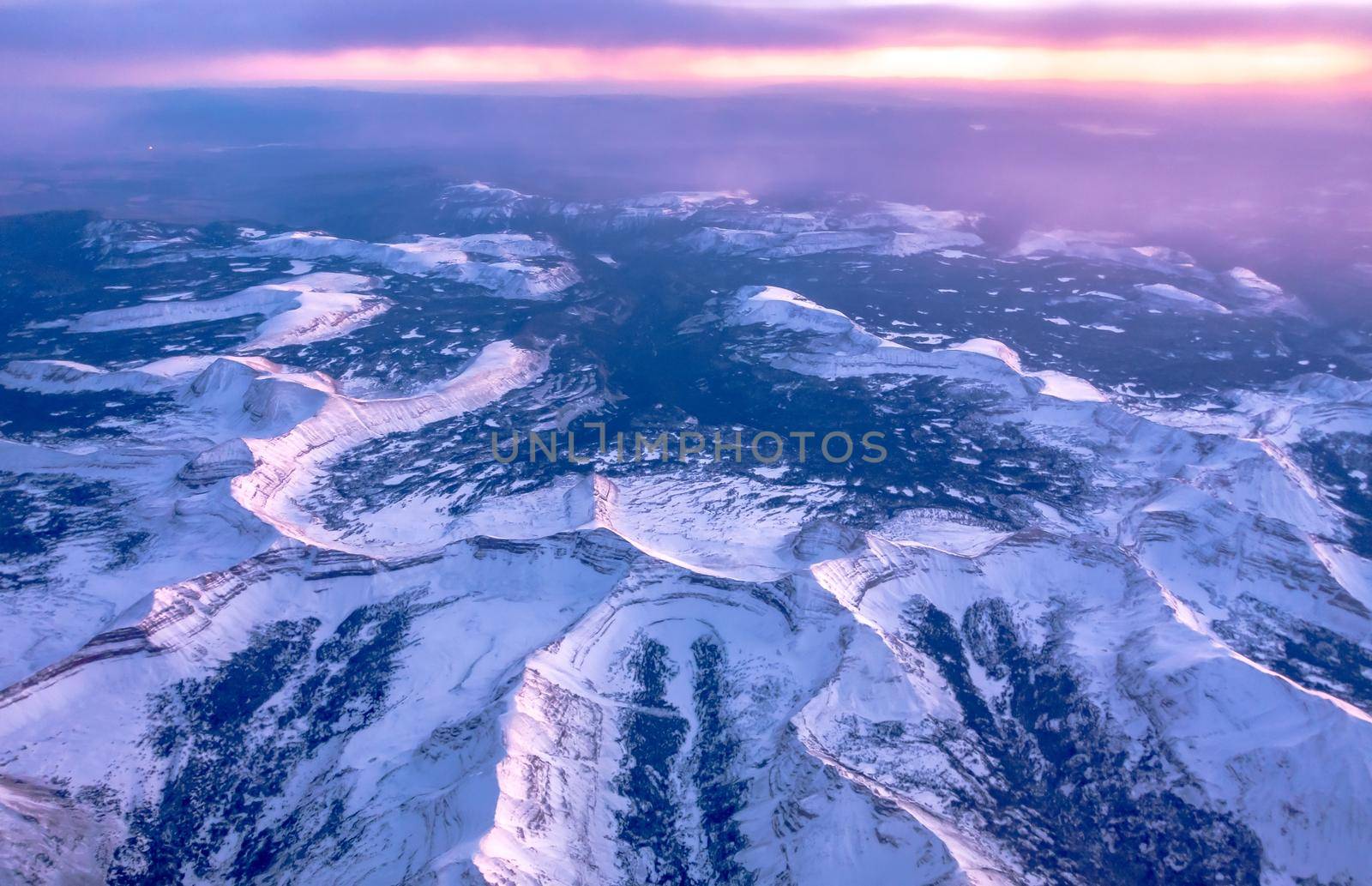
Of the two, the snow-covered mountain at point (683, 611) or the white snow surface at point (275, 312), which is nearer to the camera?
the snow-covered mountain at point (683, 611)

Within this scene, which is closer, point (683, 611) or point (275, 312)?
point (683, 611)

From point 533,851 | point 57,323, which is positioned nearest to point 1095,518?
point 533,851

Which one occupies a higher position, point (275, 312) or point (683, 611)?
point (275, 312)

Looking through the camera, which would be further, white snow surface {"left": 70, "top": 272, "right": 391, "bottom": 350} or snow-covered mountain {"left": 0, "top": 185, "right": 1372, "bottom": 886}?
white snow surface {"left": 70, "top": 272, "right": 391, "bottom": 350}

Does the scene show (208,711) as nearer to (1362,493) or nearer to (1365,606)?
(1365,606)

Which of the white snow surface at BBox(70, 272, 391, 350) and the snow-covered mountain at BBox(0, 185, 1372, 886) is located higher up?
the white snow surface at BBox(70, 272, 391, 350)

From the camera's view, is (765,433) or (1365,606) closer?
(1365,606)

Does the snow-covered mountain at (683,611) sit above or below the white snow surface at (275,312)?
below

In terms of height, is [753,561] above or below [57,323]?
below
